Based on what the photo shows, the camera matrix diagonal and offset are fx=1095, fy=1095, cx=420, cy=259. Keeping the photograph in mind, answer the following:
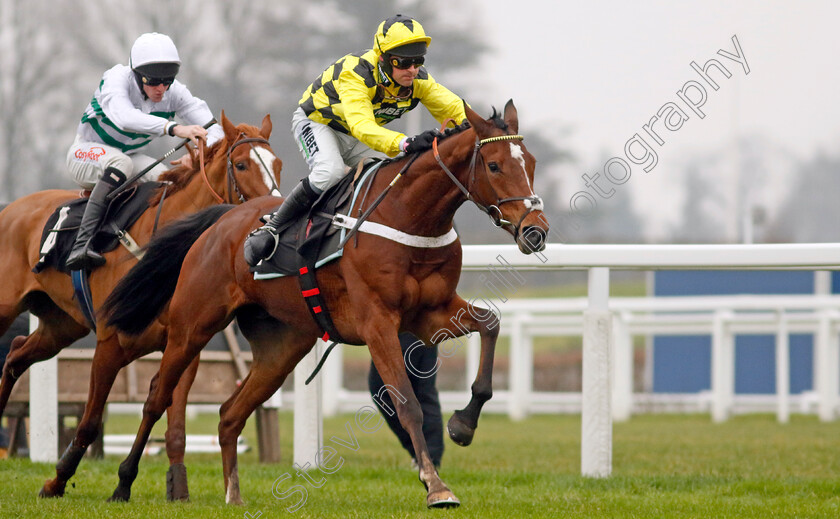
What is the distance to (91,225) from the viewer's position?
6230 millimetres

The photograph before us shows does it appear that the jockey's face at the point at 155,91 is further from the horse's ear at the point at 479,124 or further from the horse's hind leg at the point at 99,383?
the horse's ear at the point at 479,124

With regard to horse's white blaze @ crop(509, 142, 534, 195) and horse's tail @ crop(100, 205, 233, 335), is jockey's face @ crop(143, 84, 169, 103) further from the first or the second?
horse's white blaze @ crop(509, 142, 534, 195)

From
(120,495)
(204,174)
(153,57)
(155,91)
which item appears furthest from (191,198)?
(120,495)

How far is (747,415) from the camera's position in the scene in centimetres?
1277

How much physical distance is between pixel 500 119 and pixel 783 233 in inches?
959

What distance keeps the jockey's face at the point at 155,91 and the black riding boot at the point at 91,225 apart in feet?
1.69

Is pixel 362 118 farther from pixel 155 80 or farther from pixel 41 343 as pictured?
pixel 41 343

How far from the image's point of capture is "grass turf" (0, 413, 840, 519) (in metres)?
4.98

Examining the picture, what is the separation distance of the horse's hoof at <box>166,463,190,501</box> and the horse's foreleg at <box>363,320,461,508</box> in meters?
1.58

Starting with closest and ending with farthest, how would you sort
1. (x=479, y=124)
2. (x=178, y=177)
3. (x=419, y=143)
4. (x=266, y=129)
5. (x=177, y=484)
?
1. (x=479, y=124)
2. (x=419, y=143)
3. (x=177, y=484)
4. (x=178, y=177)
5. (x=266, y=129)

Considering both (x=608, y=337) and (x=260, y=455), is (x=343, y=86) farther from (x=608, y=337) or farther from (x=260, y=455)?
(x=260, y=455)

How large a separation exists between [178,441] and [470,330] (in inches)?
76.1

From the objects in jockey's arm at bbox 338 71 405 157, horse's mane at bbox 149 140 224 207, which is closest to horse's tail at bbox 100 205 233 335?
horse's mane at bbox 149 140 224 207

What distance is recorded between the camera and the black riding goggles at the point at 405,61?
17.2 ft
